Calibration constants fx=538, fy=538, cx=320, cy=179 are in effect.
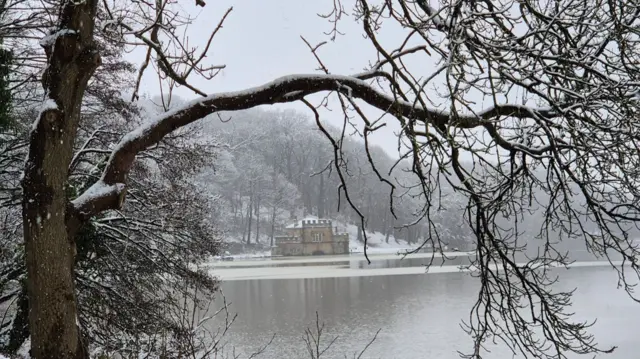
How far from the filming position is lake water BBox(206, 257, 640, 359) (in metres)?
14.3

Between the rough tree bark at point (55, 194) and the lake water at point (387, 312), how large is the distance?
35.3 ft

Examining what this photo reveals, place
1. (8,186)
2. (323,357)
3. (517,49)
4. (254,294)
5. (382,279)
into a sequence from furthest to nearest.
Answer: (382,279) → (254,294) → (323,357) → (8,186) → (517,49)

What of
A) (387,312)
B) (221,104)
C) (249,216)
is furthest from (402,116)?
(249,216)

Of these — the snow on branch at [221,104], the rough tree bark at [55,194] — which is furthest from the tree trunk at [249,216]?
the rough tree bark at [55,194]

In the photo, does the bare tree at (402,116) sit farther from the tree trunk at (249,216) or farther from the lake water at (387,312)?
the tree trunk at (249,216)

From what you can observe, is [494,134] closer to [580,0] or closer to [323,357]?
[580,0]

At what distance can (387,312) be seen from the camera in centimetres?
1941

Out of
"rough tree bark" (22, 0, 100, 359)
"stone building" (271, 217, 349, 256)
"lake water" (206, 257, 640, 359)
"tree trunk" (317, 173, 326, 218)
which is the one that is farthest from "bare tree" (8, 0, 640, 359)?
"tree trunk" (317, 173, 326, 218)

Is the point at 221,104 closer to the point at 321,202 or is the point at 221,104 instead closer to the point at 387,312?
the point at 387,312

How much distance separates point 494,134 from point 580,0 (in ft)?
4.14

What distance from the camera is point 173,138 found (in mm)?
9211

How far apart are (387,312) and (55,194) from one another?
17.1 m

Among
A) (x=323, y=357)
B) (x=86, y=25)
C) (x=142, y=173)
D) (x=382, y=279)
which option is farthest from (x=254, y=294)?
(x=86, y=25)

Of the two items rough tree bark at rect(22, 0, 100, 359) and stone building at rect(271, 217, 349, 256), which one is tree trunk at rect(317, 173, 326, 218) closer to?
stone building at rect(271, 217, 349, 256)
